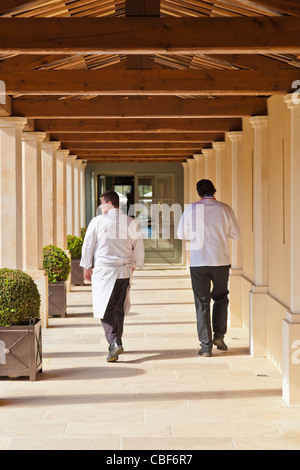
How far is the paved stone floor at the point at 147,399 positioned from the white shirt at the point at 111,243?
980 millimetres

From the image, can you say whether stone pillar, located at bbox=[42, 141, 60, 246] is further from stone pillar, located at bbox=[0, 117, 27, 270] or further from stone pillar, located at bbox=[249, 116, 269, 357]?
stone pillar, located at bbox=[249, 116, 269, 357]

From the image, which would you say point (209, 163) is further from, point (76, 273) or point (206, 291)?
point (206, 291)

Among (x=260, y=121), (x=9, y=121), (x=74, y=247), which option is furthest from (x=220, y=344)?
(x=74, y=247)

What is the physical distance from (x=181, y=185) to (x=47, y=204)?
26.3 ft

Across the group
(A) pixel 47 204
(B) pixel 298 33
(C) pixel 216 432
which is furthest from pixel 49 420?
(A) pixel 47 204

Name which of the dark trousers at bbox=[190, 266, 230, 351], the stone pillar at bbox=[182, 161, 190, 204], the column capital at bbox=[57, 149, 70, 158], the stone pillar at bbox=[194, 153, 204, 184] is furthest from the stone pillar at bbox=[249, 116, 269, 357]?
the stone pillar at bbox=[182, 161, 190, 204]

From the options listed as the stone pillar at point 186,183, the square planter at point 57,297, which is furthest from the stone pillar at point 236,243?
the stone pillar at point 186,183

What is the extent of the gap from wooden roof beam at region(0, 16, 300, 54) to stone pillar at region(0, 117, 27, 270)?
3211 millimetres

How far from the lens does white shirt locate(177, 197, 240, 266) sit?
7.17 m

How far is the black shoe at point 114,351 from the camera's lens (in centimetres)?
707

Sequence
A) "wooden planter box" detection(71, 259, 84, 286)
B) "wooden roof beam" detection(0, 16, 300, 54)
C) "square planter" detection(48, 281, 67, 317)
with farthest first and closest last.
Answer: "wooden planter box" detection(71, 259, 84, 286) < "square planter" detection(48, 281, 67, 317) < "wooden roof beam" detection(0, 16, 300, 54)

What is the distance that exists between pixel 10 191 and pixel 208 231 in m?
2.20

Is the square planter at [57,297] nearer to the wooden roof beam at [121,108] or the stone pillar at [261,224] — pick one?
the wooden roof beam at [121,108]

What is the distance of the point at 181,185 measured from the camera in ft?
61.5
